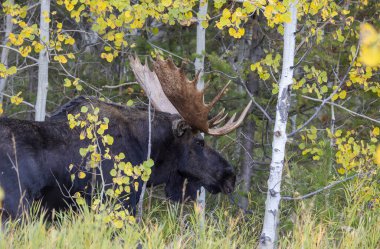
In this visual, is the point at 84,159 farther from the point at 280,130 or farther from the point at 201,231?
the point at 280,130

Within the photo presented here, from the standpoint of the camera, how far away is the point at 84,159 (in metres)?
6.23

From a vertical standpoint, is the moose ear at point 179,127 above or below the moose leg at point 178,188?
above

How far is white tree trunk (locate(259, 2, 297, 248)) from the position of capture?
5.65 meters

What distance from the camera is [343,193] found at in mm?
7090

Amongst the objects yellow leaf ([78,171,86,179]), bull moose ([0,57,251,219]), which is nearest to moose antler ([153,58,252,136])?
bull moose ([0,57,251,219])

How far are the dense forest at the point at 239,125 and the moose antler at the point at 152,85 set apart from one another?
0.08ft

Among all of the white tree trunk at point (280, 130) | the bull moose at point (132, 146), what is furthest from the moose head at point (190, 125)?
the white tree trunk at point (280, 130)

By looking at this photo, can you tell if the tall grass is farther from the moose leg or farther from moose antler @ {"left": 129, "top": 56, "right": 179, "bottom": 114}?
moose antler @ {"left": 129, "top": 56, "right": 179, "bottom": 114}

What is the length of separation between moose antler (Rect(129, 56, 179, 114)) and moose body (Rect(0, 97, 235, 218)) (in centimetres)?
26

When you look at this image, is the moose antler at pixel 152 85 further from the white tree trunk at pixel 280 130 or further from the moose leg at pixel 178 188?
the white tree trunk at pixel 280 130

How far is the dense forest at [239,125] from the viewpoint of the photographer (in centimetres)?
540

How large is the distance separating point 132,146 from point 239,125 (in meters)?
1.23

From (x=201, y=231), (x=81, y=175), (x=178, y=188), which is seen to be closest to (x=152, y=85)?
(x=178, y=188)

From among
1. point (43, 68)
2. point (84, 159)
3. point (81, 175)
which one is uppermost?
point (43, 68)
